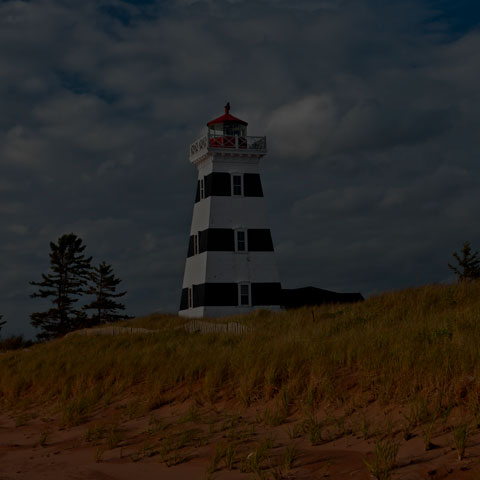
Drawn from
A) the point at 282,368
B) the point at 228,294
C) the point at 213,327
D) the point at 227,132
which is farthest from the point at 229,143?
the point at 282,368

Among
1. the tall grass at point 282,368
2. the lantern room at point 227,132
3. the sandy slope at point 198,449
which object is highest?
the lantern room at point 227,132

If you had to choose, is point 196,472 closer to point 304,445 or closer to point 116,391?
point 304,445

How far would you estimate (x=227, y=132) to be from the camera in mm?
38656

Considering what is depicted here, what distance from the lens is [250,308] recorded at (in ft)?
119

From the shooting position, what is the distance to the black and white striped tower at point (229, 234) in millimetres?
36094

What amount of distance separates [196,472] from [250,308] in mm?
27359

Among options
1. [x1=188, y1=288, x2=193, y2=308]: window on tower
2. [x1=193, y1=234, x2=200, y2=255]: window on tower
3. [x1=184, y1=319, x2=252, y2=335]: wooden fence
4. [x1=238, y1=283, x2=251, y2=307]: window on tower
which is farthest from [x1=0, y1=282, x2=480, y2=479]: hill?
[x1=193, y1=234, x2=200, y2=255]: window on tower

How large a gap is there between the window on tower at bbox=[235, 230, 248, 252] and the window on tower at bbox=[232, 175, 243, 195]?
2280 mm

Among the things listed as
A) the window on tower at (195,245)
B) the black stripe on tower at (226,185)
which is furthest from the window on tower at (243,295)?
the black stripe on tower at (226,185)

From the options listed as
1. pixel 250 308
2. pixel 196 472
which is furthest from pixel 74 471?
pixel 250 308

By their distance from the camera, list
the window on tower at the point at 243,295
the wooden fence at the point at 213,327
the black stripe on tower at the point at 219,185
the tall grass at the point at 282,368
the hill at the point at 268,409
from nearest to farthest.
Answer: the hill at the point at 268,409 → the tall grass at the point at 282,368 → the wooden fence at the point at 213,327 → the window on tower at the point at 243,295 → the black stripe on tower at the point at 219,185

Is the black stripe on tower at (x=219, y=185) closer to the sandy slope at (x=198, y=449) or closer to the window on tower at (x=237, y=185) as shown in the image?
the window on tower at (x=237, y=185)

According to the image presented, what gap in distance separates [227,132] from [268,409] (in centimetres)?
2893

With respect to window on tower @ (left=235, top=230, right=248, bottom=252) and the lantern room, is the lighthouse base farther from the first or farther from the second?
the lantern room
